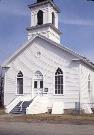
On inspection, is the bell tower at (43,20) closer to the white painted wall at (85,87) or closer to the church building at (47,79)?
the church building at (47,79)

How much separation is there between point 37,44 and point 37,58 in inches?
58.4

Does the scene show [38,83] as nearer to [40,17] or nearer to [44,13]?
[40,17]

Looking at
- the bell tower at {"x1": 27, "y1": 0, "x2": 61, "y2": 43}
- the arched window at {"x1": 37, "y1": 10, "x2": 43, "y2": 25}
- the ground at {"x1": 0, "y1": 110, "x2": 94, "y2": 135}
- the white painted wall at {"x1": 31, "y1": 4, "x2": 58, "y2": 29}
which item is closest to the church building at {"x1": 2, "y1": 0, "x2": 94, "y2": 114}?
the bell tower at {"x1": 27, "y1": 0, "x2": 61, "y2": 43}

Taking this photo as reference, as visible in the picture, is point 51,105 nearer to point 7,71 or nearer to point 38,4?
point 7,71

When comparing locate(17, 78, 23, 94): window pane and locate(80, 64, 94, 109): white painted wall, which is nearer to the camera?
locate(80, 64, 94, 109): white painted wall

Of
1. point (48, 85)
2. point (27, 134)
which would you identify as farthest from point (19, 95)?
point (27, 134)

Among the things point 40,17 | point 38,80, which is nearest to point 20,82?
point 38,80

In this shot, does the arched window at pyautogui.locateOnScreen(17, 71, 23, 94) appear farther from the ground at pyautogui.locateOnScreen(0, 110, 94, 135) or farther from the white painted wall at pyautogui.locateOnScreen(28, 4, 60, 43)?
the ground at pyautogui.locateOnScreen(0, 110, 94, 135)

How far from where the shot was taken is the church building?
28234mm

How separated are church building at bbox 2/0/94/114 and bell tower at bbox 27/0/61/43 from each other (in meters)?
5.43

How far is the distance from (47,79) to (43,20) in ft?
32.5

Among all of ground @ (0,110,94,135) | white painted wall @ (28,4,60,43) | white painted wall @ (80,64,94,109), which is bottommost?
ground @ (0,110,94,135)

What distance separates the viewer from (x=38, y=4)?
37.1 metres

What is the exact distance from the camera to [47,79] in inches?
1165
